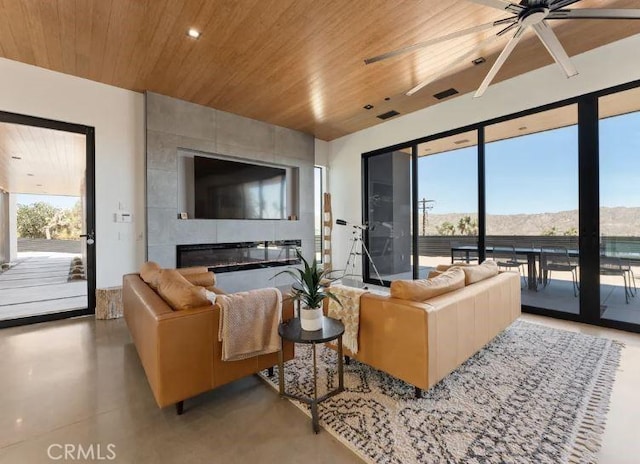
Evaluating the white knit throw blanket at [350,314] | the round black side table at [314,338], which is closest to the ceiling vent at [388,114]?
the white knit throw blanket at [350,314]

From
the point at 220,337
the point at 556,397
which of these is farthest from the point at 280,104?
the point at 556,397

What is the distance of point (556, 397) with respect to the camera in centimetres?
200

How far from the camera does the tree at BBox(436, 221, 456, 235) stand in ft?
16.1

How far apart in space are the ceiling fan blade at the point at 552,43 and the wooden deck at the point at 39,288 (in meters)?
5.65

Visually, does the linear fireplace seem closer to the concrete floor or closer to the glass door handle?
the glass door handle

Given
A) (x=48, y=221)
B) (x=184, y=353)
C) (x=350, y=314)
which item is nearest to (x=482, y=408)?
(x=350, y=314)

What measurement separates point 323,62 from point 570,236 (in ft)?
12.1

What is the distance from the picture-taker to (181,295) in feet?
6.37

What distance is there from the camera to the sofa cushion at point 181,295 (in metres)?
1.92

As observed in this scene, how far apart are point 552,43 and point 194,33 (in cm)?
313

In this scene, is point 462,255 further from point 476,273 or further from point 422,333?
point 422,333

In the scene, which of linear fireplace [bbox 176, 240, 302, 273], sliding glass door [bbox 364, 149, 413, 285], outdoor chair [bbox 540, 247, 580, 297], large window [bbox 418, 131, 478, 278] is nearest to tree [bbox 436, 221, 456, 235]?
large window [bbox 418, 131, 478, 278]

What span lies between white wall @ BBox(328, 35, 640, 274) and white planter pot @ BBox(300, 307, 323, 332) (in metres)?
4.04

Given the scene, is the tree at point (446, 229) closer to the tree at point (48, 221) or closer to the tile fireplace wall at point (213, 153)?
the tile fireplace wall at point (213, 153)
